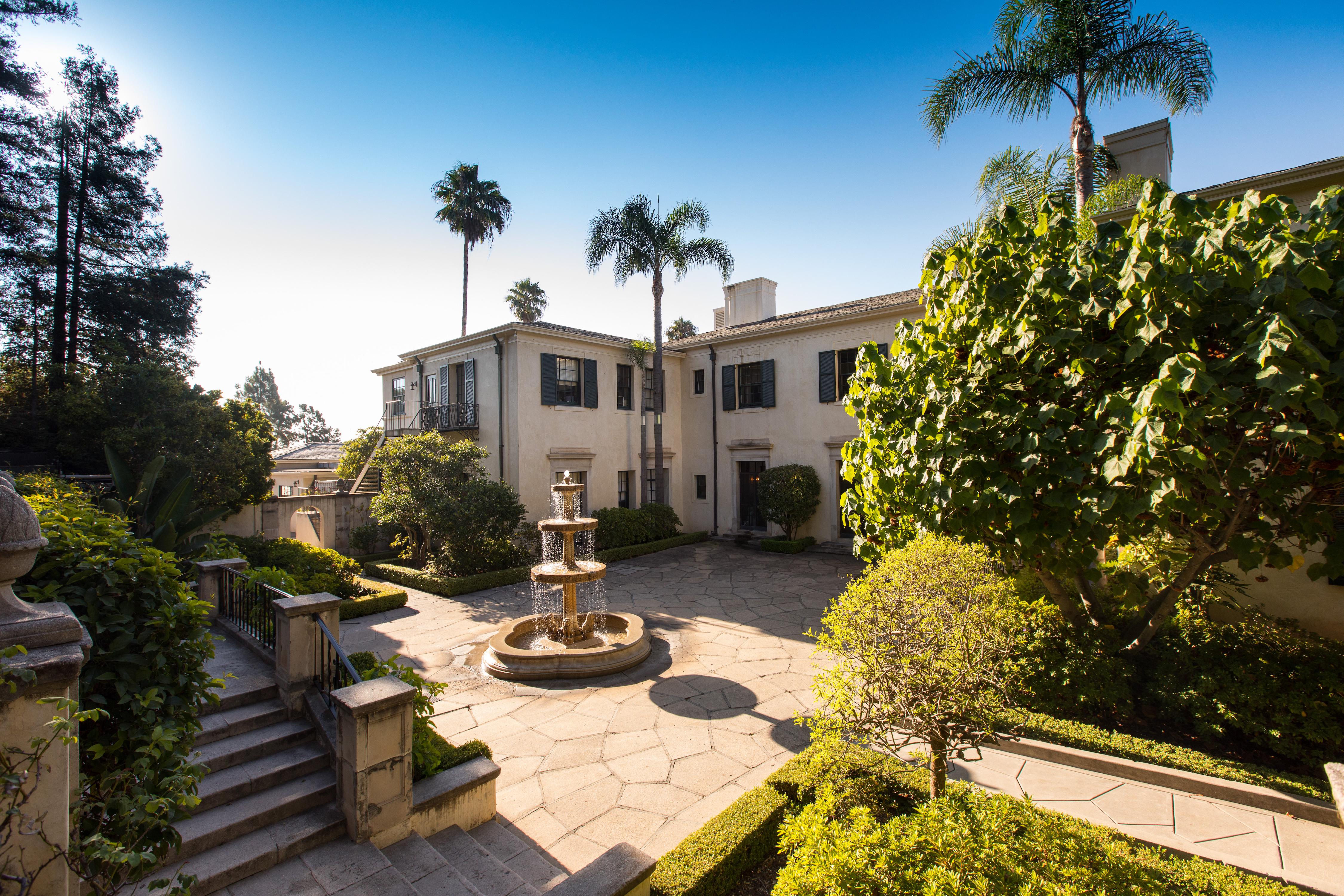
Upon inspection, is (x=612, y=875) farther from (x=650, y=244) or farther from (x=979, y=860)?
(x=650, y=244)

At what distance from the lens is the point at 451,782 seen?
4820mm

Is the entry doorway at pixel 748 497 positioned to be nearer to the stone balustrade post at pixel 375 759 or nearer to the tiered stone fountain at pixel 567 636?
the tiered stone fountain at pixel 567 636

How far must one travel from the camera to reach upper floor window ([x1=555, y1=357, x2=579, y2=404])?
18.4 meters

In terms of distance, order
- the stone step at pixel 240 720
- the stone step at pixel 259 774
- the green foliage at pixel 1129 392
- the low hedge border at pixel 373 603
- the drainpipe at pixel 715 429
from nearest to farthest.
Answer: the green foliage at pixel 1129 392
the stone step at pixel 259 774
the stone step at pixel 240 720
the low hedge border at pixel 373 603
the drainpipe at pixel 715 429

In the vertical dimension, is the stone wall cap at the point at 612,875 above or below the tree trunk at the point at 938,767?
below

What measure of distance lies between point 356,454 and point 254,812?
18133mm

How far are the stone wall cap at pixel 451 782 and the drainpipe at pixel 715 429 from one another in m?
15.9

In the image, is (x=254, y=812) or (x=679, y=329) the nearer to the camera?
(x=254, y=812)

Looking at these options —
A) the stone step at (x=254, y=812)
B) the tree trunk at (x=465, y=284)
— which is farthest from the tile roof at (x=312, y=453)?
the stone step at (x=254, y=812)

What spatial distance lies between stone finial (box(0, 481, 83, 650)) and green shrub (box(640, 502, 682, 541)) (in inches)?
650

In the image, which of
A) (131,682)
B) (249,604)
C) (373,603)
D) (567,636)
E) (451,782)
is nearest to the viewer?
(131,682)

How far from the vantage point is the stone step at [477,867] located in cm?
397

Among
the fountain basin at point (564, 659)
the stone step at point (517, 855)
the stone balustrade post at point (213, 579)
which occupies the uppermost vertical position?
the stone balustrade post at point (213, 579)

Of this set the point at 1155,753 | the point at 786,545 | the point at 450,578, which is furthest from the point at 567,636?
the point at 786,545
